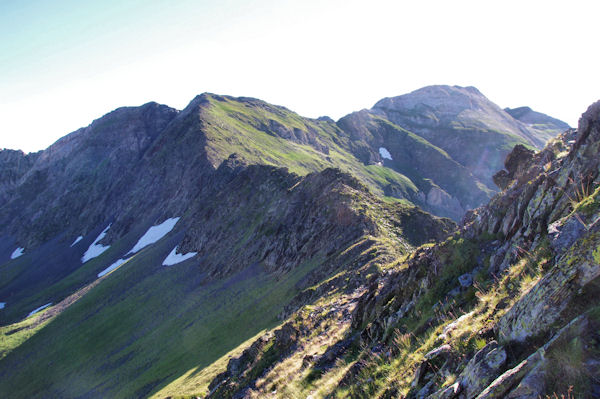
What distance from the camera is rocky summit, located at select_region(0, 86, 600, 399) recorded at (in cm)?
681

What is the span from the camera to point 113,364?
2083 inches

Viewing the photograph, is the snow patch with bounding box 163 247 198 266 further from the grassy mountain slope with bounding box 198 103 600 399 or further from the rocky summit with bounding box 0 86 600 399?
the grassy mountain slope with bounding box 198 103 600 399

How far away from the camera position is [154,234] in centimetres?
11756

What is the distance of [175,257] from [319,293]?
6123 centimetres

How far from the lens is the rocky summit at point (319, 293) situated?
6809 millimetres

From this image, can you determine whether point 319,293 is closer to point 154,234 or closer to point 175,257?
point 175,257

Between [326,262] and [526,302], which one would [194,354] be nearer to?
[326,262]

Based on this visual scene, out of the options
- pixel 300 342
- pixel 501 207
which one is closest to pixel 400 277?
pixel 501 207

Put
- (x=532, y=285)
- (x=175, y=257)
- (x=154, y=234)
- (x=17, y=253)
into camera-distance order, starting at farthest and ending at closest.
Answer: (x=17, y=253) → (x=154, y=234) → (x=175, y=257) → (x=532, y=285)

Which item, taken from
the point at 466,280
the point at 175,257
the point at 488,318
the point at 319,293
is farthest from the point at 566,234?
the point at 175,257

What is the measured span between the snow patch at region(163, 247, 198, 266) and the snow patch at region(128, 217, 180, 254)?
27.1 metres

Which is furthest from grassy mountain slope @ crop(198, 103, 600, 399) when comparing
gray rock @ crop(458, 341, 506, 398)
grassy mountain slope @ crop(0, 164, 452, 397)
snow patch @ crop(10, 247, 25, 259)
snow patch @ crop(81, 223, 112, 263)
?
snow patch @ crop(10, 247, 25, 259)

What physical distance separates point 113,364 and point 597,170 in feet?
204

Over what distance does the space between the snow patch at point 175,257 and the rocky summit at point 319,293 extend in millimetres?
947
